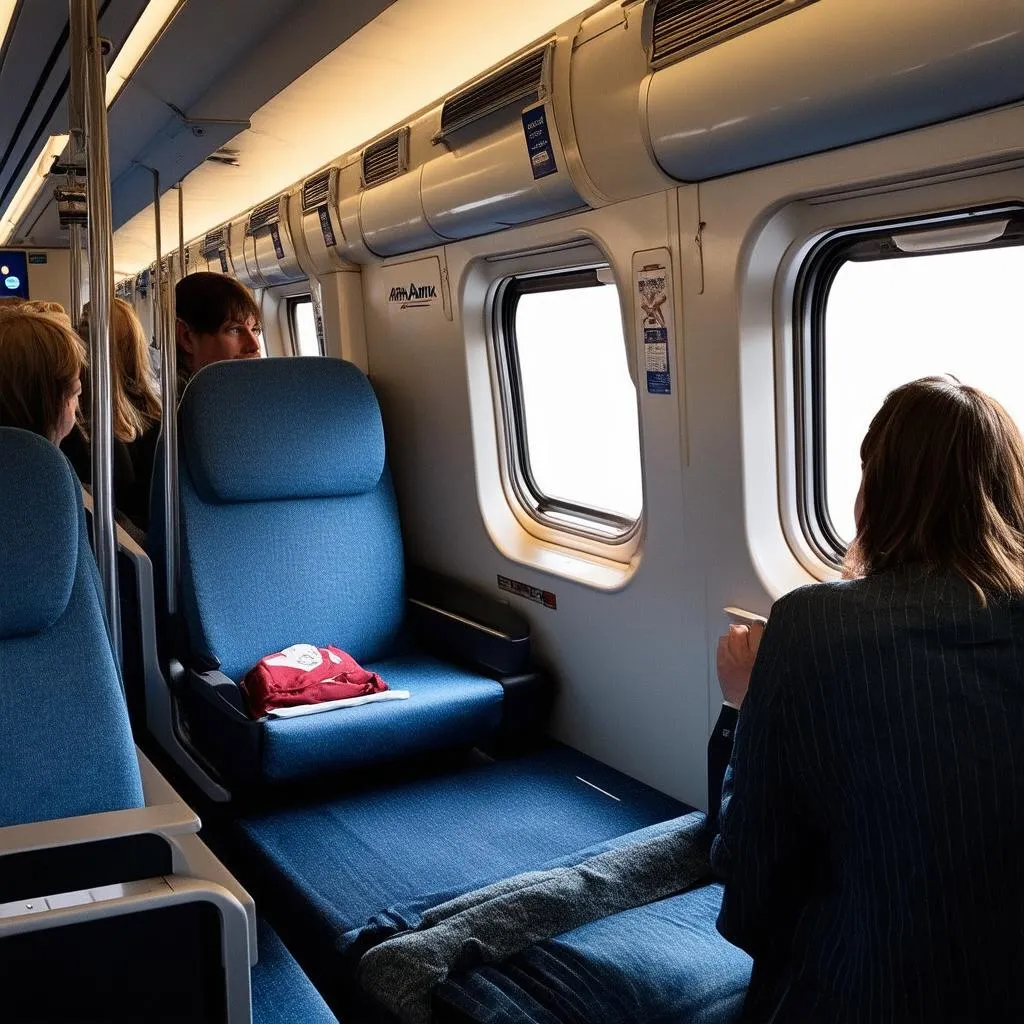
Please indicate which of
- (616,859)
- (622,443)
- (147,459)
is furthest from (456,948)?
(147,459)

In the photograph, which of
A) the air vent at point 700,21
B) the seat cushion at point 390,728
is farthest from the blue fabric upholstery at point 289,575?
the air vent at point 700,21

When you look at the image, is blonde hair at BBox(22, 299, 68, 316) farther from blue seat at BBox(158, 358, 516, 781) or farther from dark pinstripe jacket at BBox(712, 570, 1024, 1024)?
dark pinstripe jacket at BBox(712, 570, 1024, 1024)

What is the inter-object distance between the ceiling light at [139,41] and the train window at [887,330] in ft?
5.86

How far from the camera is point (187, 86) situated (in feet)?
12.4

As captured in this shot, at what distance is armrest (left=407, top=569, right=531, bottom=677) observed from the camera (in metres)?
3.75

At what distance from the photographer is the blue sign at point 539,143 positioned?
10.1 ft

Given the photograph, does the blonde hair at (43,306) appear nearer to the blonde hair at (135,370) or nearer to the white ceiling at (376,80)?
the blonde hair at (135,370)

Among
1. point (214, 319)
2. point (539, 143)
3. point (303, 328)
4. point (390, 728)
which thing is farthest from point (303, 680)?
point (303, 328)

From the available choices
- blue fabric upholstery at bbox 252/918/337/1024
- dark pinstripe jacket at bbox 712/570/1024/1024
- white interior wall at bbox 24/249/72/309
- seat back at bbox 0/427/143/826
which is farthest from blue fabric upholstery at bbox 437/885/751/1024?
white interior wall at bbox 24/249/72/309

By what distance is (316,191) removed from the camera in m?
4.81

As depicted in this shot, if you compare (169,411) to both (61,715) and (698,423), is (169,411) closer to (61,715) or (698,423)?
(61,715)

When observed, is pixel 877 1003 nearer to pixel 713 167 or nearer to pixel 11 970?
pixel 11 970

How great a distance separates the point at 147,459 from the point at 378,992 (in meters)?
2.60

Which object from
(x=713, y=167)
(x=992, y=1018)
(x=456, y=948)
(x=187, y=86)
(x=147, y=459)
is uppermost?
(x=187, y=86)
